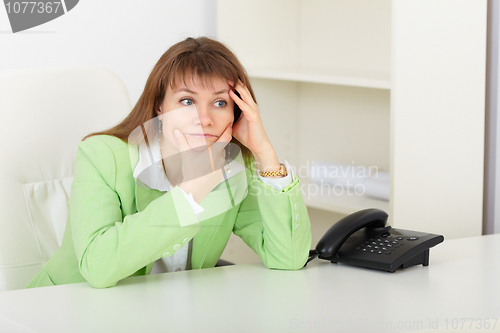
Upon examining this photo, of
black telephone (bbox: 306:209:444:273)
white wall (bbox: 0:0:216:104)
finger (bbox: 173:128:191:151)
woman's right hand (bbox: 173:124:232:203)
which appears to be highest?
white wall (bbox: 0:0:216:104)

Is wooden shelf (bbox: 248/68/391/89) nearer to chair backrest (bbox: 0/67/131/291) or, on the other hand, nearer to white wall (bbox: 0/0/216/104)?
white wall (bbox: 0/0/216/104)

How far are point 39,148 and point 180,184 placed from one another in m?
0.47

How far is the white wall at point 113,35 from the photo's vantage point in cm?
177

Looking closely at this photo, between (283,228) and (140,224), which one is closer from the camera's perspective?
(140,224)

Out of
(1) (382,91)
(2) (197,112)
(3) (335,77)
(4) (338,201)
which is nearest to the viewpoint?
(2) (197,112)

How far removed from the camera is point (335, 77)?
175 centimetres

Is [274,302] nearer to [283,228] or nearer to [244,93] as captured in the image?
[283,228]

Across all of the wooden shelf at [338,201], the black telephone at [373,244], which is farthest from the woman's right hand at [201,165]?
the wooden shelf at [338,201]

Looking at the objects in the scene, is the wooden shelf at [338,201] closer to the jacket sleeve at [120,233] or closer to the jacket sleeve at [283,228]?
the jacket sleeve at [283,228]

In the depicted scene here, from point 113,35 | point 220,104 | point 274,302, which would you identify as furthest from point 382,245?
→ point 113,35

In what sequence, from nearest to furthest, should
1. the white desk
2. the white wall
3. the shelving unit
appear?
1. the white desk
2. the shelving unit
3. the white wall

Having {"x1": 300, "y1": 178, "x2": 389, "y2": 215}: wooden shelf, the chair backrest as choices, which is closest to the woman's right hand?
the chair backrest

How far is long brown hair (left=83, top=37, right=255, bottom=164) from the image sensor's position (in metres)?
1.02

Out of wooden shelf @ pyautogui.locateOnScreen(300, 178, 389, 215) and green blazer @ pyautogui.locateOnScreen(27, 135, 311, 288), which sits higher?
green blazer @ pyautogui.locateOnScreen(27, 135, 311, 288)
